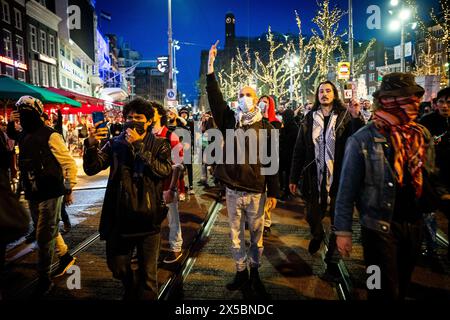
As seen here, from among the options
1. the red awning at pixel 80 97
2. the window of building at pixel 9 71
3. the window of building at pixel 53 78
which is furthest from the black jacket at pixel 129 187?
the window of building at pixel 53 78

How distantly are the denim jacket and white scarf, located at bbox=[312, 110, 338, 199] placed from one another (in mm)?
1723

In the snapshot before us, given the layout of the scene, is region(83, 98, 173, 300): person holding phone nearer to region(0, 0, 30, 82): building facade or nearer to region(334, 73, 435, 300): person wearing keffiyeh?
region(334, 73, 435, 300): person wearing keffiyeh

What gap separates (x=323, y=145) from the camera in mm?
4562

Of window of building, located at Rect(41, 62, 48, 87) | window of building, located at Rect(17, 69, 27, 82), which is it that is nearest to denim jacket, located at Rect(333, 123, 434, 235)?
window of building, located at Rect(17, 69, 27, 82)

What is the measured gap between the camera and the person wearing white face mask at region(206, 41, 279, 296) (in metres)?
4.01

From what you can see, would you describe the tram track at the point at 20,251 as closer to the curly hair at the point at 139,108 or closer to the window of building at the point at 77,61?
the curly hair at the point at 139,108

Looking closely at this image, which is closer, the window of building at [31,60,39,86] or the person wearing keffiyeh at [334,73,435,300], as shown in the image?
the person wearing keffiyeh at [334,73,435,300]

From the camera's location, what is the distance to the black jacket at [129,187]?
314cm

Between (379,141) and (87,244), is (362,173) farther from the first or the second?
(87,244)

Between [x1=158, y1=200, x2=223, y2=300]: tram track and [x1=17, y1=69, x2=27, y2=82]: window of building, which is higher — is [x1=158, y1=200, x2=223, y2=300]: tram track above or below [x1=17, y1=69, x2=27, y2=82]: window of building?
below

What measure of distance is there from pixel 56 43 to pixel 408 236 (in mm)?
40328

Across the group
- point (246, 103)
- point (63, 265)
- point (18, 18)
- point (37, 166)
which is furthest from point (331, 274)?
point (18, 18)

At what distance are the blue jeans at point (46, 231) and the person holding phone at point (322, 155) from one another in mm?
3069
